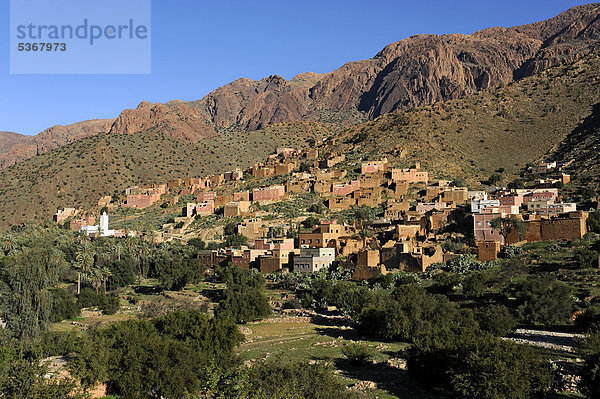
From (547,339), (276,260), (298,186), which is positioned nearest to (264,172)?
(298,186)

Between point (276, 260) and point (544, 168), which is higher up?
point (544, 168)

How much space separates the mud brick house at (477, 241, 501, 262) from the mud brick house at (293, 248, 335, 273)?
13.0 m

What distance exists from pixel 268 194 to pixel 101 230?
2120 centimetres

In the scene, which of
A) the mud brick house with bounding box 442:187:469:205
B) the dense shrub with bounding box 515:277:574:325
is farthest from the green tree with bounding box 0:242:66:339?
the mud brick house with bounding box 442:187:469:205

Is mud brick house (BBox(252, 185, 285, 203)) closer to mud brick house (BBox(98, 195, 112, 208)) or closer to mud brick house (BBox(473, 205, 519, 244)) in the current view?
mud brick house (BBox(98, 195, 112, 208))

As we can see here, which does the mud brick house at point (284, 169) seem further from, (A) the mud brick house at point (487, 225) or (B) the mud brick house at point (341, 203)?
(A) the mud brick house at point (487, 225)

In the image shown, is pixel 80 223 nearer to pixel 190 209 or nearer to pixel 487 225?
pixel 190 209

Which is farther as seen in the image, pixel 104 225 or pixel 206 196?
pixel 206 196

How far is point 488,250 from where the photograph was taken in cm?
5369

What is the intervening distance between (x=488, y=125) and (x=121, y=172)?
219ft

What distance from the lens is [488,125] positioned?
112062mm

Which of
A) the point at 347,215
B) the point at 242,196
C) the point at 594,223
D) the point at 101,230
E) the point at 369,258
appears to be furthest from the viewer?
the point at 242,196

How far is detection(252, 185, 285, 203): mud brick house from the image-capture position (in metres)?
85.6

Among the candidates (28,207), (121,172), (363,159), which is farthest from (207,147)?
(363,159)
